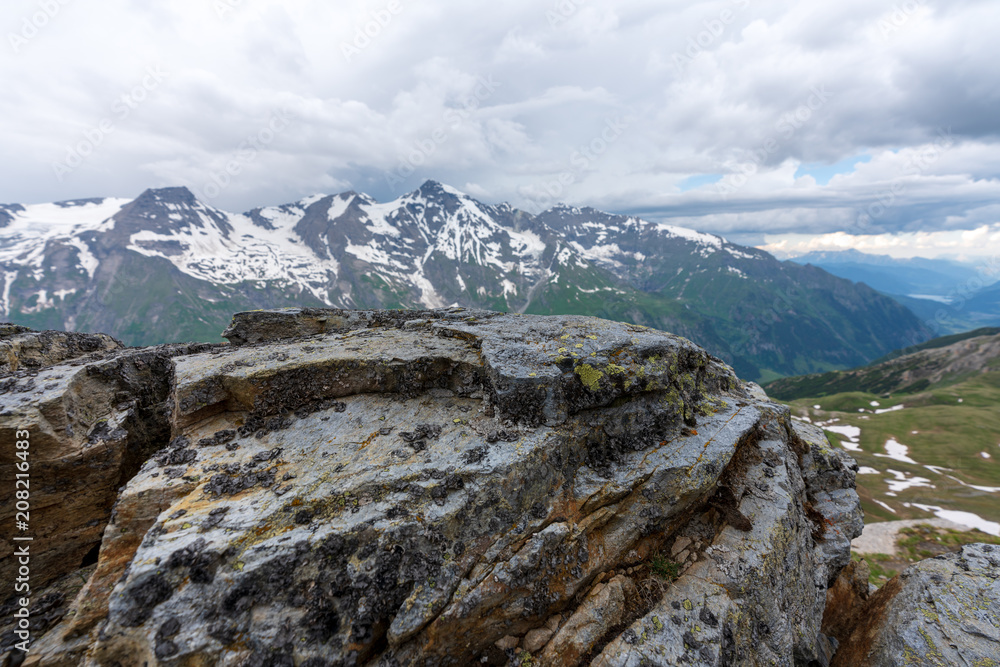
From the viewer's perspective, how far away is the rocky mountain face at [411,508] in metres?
9.66

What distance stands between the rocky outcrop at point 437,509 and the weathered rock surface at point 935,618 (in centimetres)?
255

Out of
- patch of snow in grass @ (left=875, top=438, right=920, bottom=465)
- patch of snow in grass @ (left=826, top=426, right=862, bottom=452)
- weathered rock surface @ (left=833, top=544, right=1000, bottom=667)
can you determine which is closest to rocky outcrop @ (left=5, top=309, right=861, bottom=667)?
weathered rock surface @ (left=833, top=544, right=1000, bottom=667)

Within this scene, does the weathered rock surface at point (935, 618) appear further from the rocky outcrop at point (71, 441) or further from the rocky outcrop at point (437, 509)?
the rocky outcrop at point (71, 441)

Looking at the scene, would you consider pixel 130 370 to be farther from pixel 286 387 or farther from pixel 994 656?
pixel 994 656

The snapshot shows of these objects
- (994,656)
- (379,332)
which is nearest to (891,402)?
(994,656)

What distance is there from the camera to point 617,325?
1898 cm

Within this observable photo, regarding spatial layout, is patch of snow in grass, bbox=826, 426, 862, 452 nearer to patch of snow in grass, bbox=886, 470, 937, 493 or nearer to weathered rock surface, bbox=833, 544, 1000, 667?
patch of snow in grass, bbox=886, 470, 937, 493

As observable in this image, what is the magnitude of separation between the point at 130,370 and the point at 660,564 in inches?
845

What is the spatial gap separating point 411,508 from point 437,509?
78 centimetres

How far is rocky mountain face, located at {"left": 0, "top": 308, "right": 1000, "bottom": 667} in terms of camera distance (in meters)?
9.66

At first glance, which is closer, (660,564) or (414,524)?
(414,524)

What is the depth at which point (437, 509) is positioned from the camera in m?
11.4

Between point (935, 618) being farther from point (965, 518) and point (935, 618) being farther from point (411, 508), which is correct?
point (965, 518)

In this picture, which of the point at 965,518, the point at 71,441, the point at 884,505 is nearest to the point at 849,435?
the point at 965,518
